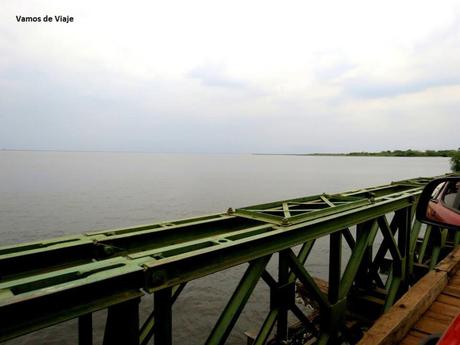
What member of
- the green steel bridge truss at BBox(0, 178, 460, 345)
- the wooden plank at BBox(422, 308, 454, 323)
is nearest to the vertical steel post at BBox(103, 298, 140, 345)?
the green steel bridge truss at BBox(0, 178, 460, 345)

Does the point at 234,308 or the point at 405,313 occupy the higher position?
the point at 234,308

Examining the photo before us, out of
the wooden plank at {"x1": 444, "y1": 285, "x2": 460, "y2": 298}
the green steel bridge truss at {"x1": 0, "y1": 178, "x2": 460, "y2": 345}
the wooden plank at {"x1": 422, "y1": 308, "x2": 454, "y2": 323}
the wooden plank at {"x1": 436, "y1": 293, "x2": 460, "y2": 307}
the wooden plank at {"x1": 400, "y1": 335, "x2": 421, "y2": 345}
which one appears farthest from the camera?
the wooden plank at {"x1": 444, "y1": 285, "x2": 460, "y2": 298}

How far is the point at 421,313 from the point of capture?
4652 mm

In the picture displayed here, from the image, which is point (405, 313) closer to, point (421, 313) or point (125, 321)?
point (421, 313)

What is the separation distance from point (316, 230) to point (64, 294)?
137 inches

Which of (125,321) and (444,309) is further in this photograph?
(444,309)

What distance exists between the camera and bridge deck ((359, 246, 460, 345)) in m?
3.83

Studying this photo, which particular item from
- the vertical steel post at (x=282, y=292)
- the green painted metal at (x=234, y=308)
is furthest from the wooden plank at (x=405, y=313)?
the vertical steel post at (x=282, y=292)

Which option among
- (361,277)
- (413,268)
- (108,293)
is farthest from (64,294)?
(413,268)

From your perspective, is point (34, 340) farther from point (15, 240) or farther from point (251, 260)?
point (15, 240)

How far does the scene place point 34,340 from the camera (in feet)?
31.5

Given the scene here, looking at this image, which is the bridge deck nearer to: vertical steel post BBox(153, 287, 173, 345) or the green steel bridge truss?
the green steel bridge truss

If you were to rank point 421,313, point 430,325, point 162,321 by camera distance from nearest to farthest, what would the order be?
point 162,321 → point 430,325 → point 421,313

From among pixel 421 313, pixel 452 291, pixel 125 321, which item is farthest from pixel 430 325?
pixel 125 321
